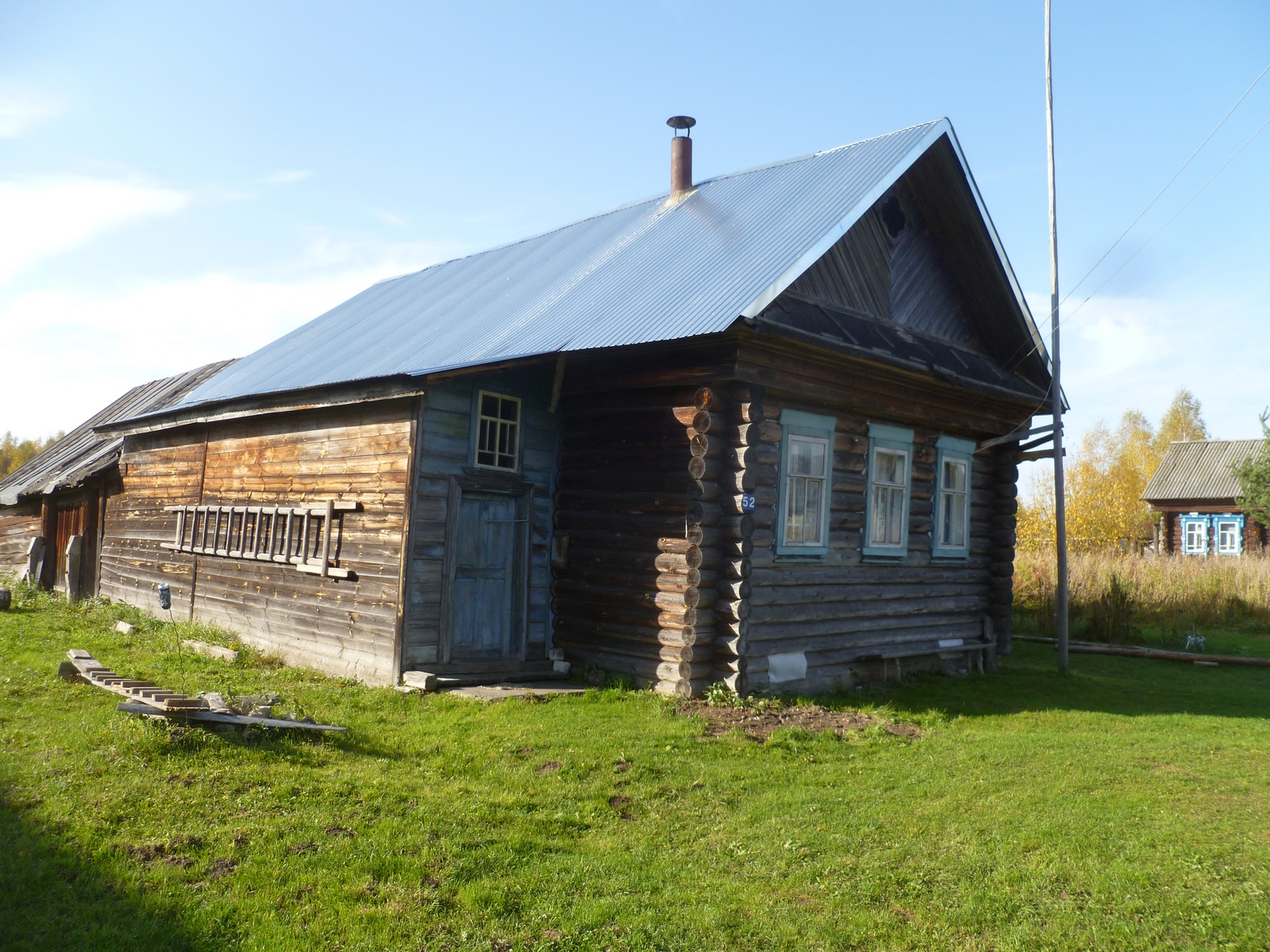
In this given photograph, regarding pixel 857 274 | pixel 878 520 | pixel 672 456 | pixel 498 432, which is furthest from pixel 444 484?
pixel 857 274

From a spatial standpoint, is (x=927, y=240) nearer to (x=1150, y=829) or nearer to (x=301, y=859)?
(x=1150, y=829)

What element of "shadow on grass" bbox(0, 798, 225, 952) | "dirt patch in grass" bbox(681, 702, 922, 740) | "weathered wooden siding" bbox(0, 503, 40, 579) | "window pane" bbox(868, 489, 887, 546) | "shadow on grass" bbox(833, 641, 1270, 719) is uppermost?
"window pane" bbox(868, 489, 887, 546)

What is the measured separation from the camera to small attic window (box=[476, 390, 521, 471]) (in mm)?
11305

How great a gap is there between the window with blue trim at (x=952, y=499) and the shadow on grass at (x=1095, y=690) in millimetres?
1878

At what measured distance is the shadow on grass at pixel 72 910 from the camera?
4559mm

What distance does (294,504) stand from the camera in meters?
12.6

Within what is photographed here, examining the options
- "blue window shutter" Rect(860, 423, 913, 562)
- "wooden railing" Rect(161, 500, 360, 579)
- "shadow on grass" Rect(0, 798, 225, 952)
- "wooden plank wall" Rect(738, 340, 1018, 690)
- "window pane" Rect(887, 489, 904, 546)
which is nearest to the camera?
"shadow on grass" Rect(0, 798, 225, 952)

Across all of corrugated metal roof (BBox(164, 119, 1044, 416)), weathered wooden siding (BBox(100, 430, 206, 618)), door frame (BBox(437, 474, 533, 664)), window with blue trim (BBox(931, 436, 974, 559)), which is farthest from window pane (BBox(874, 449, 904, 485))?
weathered wooden siding (BBox(100, 430, 206, 618))

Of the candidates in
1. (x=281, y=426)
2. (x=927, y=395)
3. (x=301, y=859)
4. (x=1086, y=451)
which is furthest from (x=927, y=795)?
(x=1086, y=451)

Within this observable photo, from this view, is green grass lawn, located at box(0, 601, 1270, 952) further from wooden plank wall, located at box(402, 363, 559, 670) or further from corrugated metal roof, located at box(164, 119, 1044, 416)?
corrugated metal roof, located at box(164, 119, 1044, 416)

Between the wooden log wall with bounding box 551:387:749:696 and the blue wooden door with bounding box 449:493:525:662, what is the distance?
2.06 ft

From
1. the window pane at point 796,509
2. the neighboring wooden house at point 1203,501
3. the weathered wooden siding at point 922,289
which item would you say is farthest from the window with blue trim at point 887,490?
the neighboring wooden house at point 1203,501

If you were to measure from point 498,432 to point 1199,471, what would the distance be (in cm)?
4184

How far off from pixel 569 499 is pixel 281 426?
4272 millimetres
